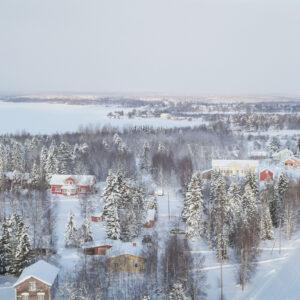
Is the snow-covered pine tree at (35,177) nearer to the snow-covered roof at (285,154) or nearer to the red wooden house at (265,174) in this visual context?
the red wooden house at (265,174)

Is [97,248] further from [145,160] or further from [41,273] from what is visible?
[145,160]

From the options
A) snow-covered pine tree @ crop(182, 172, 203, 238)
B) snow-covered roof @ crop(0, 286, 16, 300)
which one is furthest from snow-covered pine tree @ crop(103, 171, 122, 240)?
snow-covered roof @ crop(0, 286, 16, 300)

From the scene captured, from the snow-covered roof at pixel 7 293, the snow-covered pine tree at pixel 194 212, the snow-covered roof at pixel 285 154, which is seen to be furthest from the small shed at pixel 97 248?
the snow-covered roof at pixel 285 154

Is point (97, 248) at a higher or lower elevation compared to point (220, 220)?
lower

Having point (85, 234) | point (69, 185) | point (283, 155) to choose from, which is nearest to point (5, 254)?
point (85, 234)

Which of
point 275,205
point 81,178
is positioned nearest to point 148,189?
point 81,178

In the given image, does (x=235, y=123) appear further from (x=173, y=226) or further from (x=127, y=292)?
(x=127, y=292)
